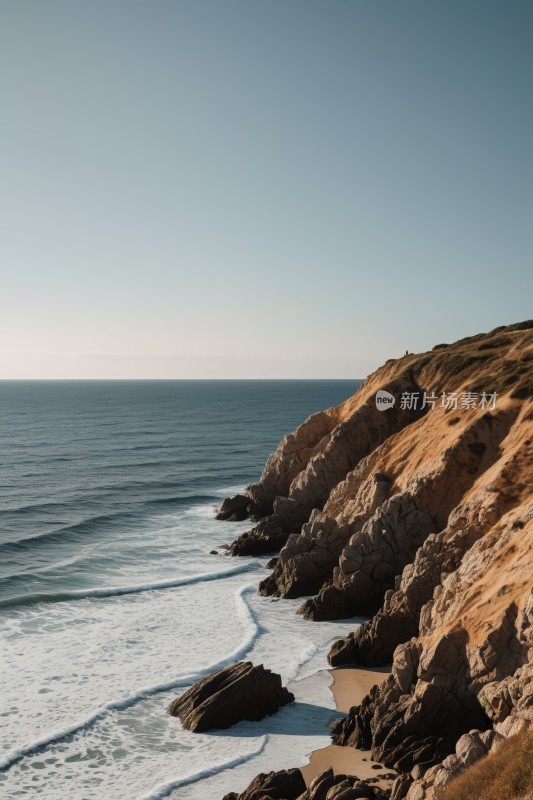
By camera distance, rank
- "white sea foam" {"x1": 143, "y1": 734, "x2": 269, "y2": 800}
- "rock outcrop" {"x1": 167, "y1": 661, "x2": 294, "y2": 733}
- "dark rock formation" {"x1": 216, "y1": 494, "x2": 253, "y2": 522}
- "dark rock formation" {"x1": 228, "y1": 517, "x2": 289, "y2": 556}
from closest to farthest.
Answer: "white sea foam" {"x1": 143, "y1": 734, "x2": 269, "y2": 800}, "rock outcrop" {"x1": 167, "y1": 661, "x2": 294, "y2": 733}, "dark rock formation" {"x1": 228, "y1": 517, "x2": 289, "y2": 556}, "dark rock formation" {"x1": 216, "y1": 494, "x2": 253, "y2": 522}

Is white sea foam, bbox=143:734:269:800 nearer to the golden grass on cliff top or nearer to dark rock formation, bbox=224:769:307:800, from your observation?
dark rock formation, bbox=224:769:307:800

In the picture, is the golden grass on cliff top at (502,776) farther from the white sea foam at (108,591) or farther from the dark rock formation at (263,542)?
the dark rock formation at (263,542)

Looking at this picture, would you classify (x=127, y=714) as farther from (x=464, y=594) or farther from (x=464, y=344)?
(x=464, y=344)

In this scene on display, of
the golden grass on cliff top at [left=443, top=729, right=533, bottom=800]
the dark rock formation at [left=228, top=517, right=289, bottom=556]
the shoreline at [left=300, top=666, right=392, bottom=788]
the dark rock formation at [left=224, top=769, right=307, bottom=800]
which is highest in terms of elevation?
the golden grass on cliff top at [left=443, top=729, right=533, bottom=800]

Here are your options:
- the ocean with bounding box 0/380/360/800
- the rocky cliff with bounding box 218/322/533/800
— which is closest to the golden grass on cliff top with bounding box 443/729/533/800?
the rocky cliff with bounding box 218/322/533/800

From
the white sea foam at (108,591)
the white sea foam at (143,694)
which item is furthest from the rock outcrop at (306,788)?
the white sea foam at (108,591)

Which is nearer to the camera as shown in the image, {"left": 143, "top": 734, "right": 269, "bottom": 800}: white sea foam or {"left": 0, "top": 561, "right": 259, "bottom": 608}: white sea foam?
{"left": 143, "top": 734, "right": 269, "bottom": 800}: white sea foam
